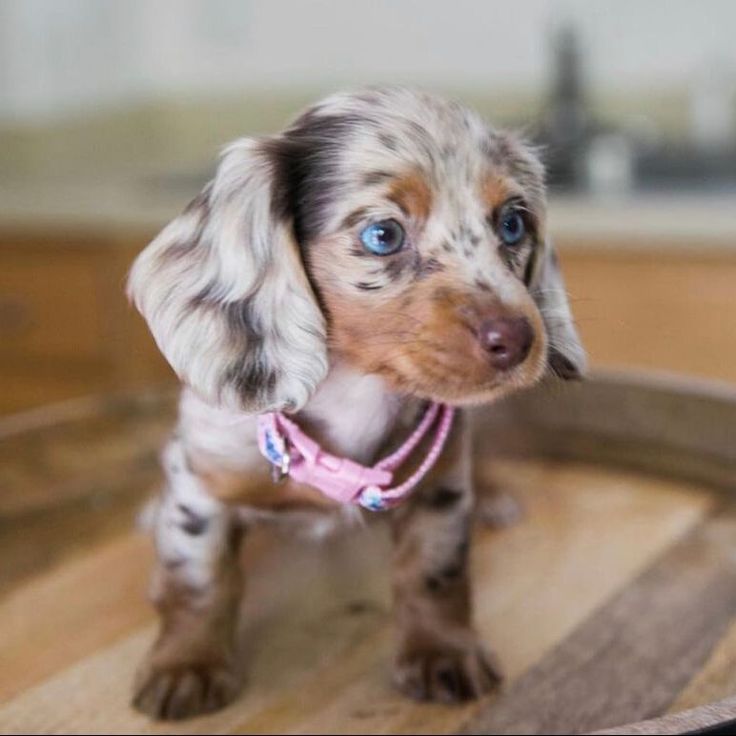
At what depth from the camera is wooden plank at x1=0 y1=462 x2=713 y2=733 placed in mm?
900

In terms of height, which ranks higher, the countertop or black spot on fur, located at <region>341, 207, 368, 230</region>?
black spot on fur, located at <region>341, 207, 368, 230</region>

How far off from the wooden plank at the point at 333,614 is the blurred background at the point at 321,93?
0.74m

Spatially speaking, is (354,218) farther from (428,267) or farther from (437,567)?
(437,567)

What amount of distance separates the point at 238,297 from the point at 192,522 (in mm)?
222

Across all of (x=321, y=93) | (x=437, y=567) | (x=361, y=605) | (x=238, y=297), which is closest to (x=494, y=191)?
(x=238, y=297)

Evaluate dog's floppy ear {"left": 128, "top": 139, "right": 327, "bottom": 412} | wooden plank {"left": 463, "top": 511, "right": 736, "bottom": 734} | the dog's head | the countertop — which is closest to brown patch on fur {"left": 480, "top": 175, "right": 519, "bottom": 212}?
the dog's head

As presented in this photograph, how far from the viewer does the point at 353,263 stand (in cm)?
81

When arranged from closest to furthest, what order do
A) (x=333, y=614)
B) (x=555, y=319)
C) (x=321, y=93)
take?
(x=555, y=319)
(x=333, y=614)
(x=321, y=93)

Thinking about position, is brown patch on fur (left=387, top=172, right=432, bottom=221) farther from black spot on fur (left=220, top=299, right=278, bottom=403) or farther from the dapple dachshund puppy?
black spot on fur (left=220, top=299, right=278, bottom=403)

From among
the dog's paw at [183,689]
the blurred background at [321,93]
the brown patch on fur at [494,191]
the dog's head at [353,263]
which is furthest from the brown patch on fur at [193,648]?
the blurred background at [321,93]

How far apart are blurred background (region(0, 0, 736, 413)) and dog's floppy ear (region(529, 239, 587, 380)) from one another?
1078 millimetres

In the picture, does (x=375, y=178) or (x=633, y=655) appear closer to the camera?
(x=375, y=178)

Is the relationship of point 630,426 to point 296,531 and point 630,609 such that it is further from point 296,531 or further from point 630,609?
point 296,531

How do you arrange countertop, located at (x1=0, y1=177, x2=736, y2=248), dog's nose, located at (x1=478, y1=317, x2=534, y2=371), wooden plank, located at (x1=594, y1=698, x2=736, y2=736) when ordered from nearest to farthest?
1. wooden plank, located at (x1=594, y1=698, x2=736, y2=736)
2. dog's nose, located at (x1=478, y1=317, x2=534, y2=371)
3. countertop, located at (x1=0, y1=177, x2=736, y2=248)
